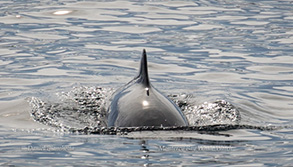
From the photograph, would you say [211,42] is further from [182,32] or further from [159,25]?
[159,25]

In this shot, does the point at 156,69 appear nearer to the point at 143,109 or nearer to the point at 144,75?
the point at 144,75

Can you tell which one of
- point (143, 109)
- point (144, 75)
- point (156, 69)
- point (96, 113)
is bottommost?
point (96, 113)

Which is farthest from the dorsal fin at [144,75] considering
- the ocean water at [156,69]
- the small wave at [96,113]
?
the ocean water at [156,69]

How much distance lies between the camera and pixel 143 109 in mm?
10359

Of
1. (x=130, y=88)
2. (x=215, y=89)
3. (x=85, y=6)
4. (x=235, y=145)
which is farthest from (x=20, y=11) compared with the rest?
(x=235, y=145)

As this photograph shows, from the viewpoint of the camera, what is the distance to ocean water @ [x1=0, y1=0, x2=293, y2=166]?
934 centimetres

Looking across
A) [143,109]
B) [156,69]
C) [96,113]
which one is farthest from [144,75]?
[156,69]

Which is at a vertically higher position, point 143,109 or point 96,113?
point 143,109

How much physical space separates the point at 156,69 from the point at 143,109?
7599 mm

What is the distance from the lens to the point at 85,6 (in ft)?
92.3

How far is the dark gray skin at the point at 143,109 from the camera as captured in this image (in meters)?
10.2

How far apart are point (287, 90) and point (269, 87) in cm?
50

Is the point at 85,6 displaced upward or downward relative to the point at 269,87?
upward

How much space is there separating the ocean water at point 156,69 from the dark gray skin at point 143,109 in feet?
0.72
